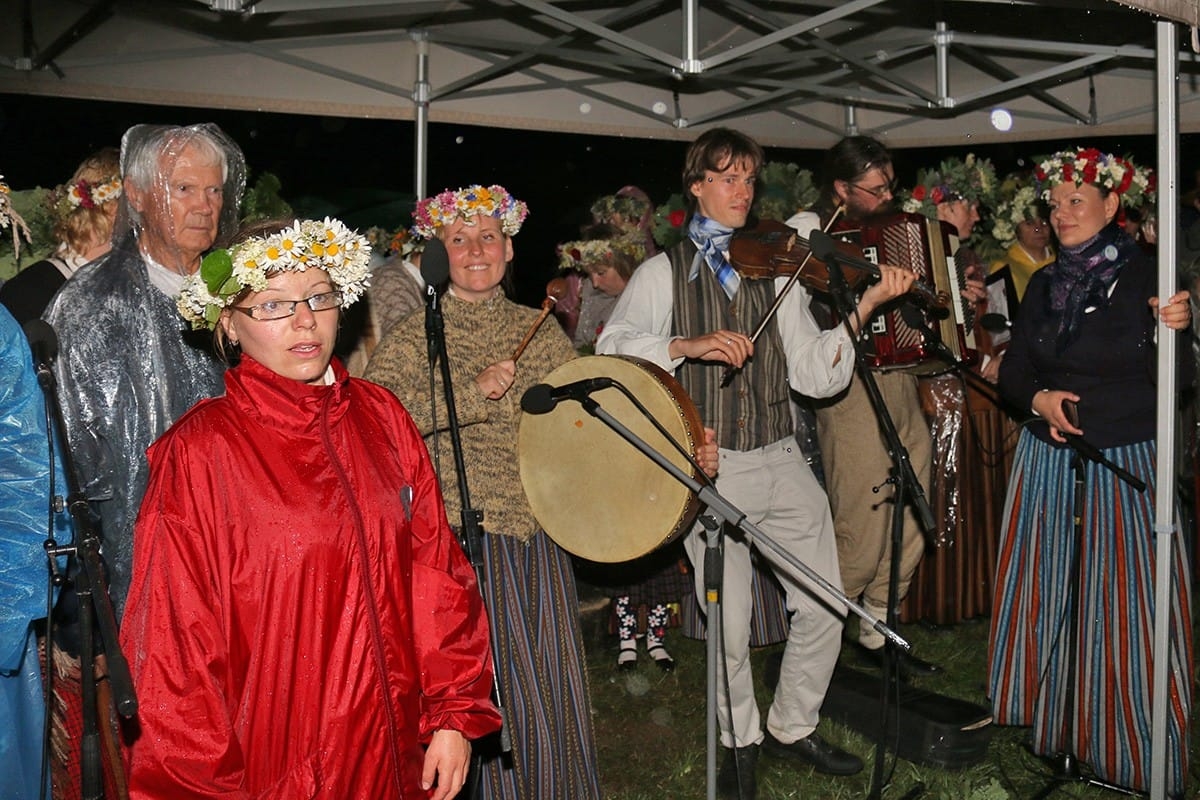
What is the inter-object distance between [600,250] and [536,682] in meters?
3.87

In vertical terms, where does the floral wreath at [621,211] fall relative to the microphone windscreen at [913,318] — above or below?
above

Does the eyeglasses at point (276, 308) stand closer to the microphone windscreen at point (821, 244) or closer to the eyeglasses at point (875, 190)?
the microphone windscreen at point (821, 244)

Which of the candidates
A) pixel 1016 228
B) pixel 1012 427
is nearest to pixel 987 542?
pixel 1012 427

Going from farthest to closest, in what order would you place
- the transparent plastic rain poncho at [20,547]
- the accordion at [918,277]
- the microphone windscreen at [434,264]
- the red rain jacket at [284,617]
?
the accordion at [918,277]
the microphone windscreen at [434,264]
the transparent plastic rain poncho at [20,547]
the red rain jacket at [284,617]

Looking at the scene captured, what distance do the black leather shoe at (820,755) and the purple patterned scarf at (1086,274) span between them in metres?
1.84

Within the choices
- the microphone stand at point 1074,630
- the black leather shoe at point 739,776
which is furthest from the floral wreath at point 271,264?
the microphone stand at point 1074,630

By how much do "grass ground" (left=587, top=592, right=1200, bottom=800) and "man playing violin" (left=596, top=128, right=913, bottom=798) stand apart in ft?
1.06

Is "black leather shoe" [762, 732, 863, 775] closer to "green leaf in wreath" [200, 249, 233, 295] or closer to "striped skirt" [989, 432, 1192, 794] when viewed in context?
"striped skirt" [989, 432, 1192, 794]

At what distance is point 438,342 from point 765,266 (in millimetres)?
1450

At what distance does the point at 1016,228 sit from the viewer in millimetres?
6797

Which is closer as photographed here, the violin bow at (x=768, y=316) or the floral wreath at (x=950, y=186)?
the violin bow at (x=768, y=316)

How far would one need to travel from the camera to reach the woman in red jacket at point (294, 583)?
7.52 feet

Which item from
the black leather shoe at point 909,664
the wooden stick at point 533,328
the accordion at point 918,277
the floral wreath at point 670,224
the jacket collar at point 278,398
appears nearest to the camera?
the jacket collar at point 278,398

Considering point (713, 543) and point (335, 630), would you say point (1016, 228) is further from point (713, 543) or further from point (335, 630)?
point (335, 630)
